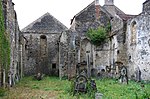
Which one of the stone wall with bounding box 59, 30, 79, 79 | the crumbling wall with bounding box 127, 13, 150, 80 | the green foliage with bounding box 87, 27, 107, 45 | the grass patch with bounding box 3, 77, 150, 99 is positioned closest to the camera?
the grass patch with bounding box 3, 77, 150, 99

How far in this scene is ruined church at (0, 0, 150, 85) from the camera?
2658cm

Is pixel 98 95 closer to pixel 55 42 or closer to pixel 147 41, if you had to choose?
pixel 147 41

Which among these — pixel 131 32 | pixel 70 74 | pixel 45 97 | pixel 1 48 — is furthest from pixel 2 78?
pixel 131 32

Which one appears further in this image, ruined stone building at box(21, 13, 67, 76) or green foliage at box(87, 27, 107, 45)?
ruined stone building at box(21, 13, 67, 76)

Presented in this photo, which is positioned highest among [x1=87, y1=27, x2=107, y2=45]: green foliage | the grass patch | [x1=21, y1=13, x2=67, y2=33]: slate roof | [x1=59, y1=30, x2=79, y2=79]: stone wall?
[x1=21, y1=13, x2=67, y2=33]: slate roof

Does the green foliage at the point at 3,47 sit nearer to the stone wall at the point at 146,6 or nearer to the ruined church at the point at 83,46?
the ruined church at the point at 83,46

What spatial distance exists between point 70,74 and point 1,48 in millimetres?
13948

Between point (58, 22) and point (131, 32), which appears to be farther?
point (58, 22)

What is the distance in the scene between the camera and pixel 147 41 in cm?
2600

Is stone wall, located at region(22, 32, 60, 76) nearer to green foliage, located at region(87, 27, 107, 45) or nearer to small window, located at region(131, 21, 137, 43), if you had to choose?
green foliage, located at region(87, 27, 107, 45)

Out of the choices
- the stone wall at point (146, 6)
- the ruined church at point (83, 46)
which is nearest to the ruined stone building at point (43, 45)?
the ruined church at point (83, 46)

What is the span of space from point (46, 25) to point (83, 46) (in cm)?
715

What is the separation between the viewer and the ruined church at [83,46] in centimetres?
2658

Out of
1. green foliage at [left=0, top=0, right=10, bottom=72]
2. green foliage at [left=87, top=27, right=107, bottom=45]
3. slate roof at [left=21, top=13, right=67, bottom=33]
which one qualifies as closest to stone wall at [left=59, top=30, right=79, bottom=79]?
green foliage at [left=87, top=27, right=107, bottom=45]
